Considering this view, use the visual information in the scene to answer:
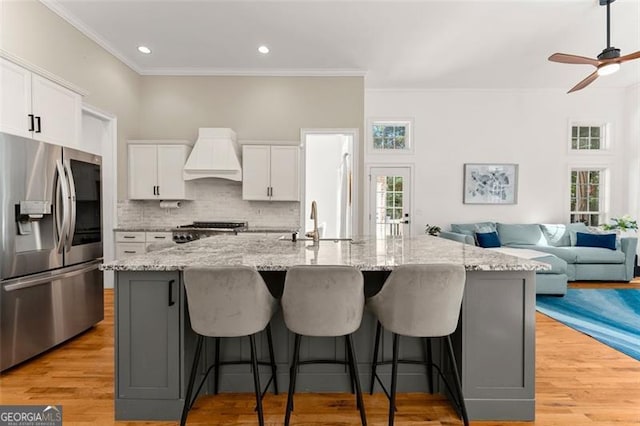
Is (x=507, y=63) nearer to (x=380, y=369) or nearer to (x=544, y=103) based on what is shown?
(x=544, y=103)

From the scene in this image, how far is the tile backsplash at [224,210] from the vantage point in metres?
5.26

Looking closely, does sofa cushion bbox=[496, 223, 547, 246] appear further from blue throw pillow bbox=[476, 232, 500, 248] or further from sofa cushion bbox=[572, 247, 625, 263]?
sofa cushion bbox=[572, 247, 625, 263]

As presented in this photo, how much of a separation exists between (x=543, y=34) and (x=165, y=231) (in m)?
5.48

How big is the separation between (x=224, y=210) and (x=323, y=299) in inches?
156

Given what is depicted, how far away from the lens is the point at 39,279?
8.52 ft

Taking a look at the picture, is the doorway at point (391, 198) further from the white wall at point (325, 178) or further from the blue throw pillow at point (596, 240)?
the blue throw pillow at point (596, 240)

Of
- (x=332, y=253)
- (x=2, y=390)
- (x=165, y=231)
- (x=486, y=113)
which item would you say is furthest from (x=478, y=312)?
(x=486, y=113)

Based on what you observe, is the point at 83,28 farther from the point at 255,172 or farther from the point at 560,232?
Answer: the point at 560,232

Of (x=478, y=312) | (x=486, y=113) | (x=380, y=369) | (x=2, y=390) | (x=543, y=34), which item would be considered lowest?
(x=2, y=390)

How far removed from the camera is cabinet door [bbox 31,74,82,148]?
9.36 ft

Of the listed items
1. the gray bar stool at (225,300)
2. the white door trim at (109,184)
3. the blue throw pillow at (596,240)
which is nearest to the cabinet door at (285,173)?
the white door trim at (109,184)

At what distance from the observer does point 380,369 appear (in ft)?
7.11

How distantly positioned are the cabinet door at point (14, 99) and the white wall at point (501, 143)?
4.89m

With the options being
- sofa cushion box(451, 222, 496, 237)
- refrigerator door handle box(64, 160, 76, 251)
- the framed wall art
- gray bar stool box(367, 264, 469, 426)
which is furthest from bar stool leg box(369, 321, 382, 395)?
the framed wall art
